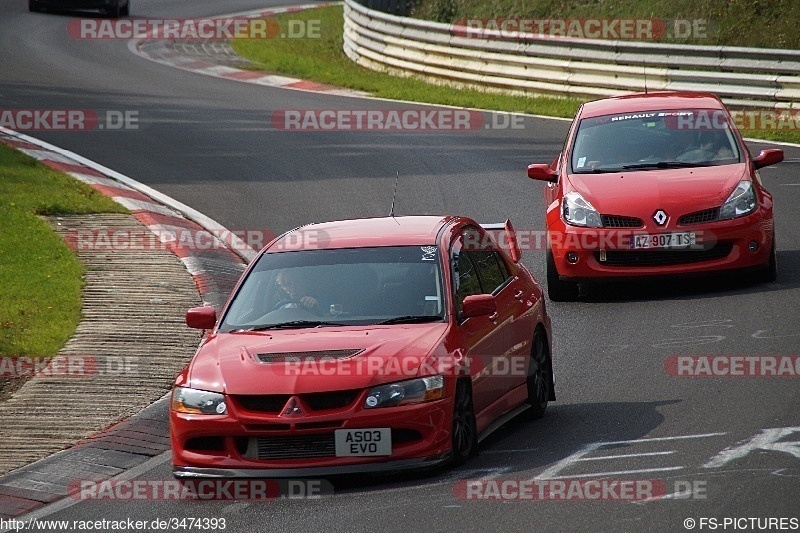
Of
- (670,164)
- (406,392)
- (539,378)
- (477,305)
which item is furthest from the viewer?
(670,164)

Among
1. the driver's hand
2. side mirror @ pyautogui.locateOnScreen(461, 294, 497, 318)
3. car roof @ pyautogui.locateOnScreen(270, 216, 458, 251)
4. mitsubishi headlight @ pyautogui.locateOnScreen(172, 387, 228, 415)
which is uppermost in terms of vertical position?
car roof @ pyautogui.locateOnScreen(270, 216, 458, 251)

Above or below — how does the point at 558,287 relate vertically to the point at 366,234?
below

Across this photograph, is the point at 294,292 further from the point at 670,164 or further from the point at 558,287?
the point at 670,164

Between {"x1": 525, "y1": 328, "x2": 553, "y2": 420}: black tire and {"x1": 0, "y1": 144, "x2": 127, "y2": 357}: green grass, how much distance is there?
3.88 m

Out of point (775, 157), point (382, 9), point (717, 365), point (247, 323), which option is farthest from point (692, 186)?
point (382, 9)

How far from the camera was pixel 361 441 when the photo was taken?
7969 mm

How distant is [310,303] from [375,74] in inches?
886

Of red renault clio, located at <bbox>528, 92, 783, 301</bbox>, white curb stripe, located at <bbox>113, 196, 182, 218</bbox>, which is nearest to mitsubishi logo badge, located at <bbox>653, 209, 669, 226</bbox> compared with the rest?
red renault clio, located at <bbox>528, 92, 783, 301</bbox>

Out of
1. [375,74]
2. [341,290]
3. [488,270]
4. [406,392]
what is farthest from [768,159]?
[375,74]

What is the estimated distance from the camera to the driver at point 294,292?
902 centimetres

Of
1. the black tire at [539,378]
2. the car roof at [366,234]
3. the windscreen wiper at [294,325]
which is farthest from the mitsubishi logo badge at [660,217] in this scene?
the windscreen wiper at [294,325]

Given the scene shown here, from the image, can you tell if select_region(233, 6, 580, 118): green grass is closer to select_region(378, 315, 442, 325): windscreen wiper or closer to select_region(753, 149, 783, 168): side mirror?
select_region(753, 149, 783, 168): side mirror

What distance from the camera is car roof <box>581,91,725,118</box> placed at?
14896mm

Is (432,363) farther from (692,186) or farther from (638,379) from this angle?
(692,186)
